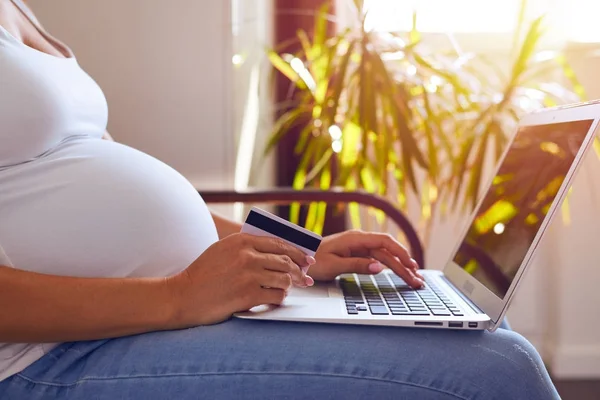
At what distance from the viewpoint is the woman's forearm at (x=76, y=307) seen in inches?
30.5

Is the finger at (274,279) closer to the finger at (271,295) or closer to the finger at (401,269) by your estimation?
the finger at (271,295)

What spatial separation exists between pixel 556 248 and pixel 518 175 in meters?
1.51

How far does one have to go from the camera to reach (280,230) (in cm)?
85

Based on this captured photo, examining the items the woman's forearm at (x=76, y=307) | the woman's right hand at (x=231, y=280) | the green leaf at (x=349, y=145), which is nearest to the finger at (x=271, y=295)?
the woman's right hand at (x=231, y=280)

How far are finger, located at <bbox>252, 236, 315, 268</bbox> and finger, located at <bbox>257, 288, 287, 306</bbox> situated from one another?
4 cm

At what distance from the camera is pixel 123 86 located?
2082 millimetres

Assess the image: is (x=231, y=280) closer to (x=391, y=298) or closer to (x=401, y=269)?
(x=391, y=298)

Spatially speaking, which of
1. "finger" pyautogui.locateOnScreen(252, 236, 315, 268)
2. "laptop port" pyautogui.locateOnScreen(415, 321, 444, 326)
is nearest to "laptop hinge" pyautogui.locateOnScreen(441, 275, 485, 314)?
"laptop port" pyautogui.locateOnScreen(415, 321, 444, 326)

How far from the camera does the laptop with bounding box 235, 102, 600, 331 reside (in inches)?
32.5

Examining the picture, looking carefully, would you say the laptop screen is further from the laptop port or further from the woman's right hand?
the woman's right hand

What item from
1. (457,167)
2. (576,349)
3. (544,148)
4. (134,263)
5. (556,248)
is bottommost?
(576,349)

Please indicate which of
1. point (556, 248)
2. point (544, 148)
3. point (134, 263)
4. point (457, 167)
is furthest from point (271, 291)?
point (556, 248)

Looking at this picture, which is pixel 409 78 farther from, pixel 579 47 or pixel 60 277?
pixel 60 277

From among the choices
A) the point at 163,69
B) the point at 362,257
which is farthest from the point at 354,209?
the point at 362,257
